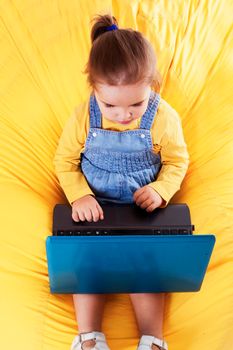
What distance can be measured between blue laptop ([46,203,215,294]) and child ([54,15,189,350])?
0.11ft

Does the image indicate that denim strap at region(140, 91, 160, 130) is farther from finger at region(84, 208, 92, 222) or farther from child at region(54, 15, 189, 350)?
finger at region(84, 208, 92, 222)

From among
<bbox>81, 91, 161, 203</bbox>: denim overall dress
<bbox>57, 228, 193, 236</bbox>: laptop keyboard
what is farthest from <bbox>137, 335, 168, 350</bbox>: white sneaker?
<bbox>81, 91, 161, 203</bbox>: denim overall dress

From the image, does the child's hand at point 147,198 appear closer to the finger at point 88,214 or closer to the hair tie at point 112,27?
the finger at point 88,214

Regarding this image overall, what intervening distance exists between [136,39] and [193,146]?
0.43 m

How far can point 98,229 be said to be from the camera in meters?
1.12

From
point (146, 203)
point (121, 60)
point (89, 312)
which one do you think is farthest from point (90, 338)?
point (121, 60)

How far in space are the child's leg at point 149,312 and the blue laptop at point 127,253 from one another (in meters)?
0.02

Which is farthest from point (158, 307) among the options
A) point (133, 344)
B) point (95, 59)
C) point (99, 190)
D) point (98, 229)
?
point (95, 59)

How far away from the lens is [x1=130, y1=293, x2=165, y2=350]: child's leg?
1.10 m

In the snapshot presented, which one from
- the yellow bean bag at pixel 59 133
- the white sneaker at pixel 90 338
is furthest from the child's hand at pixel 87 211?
the white sneaker at pixel 90 338

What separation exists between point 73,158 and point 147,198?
23cm

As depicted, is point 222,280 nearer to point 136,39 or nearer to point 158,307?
point 158,307

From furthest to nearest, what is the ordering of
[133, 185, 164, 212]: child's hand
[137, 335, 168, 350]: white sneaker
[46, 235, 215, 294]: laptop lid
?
[133, 185, 164, 212]: child's hand
[137, 335, 168, 350]: white sneaker
[46, 235, 215, 294]: laptop lid

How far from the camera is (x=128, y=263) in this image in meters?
1.03
